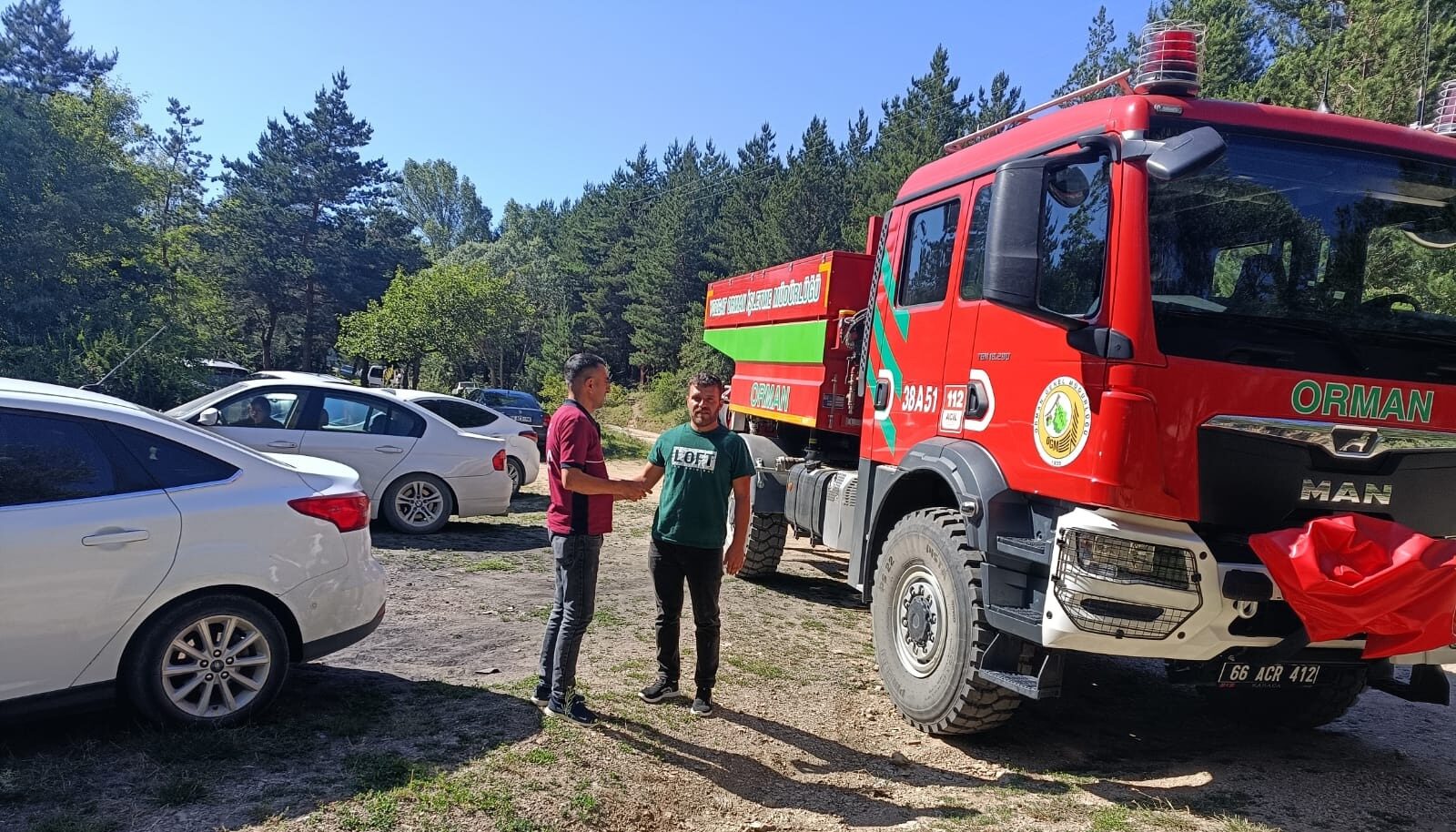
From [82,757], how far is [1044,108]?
5464mm

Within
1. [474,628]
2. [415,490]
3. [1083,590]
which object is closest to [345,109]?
[415,490]

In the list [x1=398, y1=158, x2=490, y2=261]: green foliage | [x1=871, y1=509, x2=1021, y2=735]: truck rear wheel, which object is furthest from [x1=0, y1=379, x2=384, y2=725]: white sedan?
[x1=398, y1=158, x2=490, y2=261]: green foliage

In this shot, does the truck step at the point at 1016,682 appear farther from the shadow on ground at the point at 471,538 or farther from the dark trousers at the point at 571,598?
the shadow on ground at the point at 471,538

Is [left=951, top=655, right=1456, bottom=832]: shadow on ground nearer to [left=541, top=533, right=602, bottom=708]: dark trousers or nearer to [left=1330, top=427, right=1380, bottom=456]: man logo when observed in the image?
[left=1330, top=427, right=1380, bottom=456]: man logo

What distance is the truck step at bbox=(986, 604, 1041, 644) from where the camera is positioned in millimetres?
3865

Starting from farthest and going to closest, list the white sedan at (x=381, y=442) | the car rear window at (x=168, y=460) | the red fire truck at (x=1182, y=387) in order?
1. the white sedan at (x=381, y=442)
2. the car rear window at (x=168, y=460)
3. the red fire truck at (x=1182, y=387)

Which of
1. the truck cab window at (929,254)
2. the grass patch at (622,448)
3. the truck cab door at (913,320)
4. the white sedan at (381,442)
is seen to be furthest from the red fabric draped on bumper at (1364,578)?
the grass patch at (622,448)

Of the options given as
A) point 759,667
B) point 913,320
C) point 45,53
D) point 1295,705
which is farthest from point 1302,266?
point 45,53

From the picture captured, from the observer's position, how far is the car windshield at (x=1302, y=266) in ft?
12.3

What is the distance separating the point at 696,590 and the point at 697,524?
15.6 inches

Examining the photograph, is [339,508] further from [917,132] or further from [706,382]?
[917,132]

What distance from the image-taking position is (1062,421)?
3.88m

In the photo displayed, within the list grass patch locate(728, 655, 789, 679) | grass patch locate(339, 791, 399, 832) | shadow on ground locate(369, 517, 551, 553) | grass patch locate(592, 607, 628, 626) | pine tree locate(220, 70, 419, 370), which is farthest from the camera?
pine tree locate(220, 70, 419, 370)

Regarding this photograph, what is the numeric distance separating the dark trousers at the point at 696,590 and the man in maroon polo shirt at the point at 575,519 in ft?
1.43
